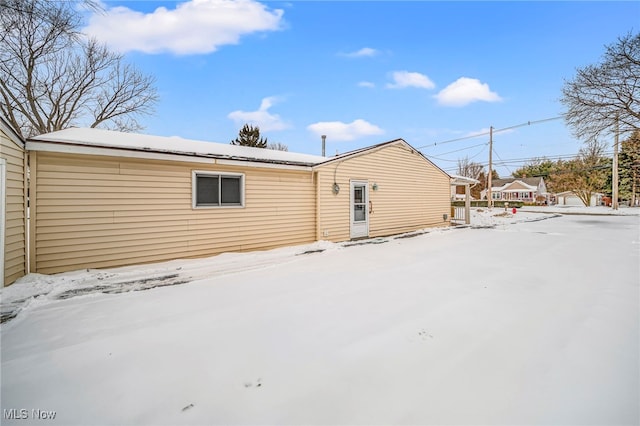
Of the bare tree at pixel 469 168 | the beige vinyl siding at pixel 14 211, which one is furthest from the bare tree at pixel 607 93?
the bare tree at pixel 469 168

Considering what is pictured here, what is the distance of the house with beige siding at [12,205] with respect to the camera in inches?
161

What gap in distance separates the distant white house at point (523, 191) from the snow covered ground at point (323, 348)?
4891cm

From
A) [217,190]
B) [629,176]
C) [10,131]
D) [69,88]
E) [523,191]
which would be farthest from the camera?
[523,191]

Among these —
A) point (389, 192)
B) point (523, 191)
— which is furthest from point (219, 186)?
point (523, 191)

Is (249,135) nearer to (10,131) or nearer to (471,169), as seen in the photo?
(10,131)

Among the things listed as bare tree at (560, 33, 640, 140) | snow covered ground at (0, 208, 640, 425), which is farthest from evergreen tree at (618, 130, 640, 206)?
snow covered ground at (0, 208, 640, 425)

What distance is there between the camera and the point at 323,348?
263 cm

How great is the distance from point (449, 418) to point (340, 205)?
7.67 metres

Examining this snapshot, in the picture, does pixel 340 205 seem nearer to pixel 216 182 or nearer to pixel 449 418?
pixel 216 182

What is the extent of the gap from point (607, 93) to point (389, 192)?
42.7 ft

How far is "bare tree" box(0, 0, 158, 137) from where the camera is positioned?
1410 centimetres

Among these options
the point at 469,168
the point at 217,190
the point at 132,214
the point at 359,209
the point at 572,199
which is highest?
the point at 469,168
